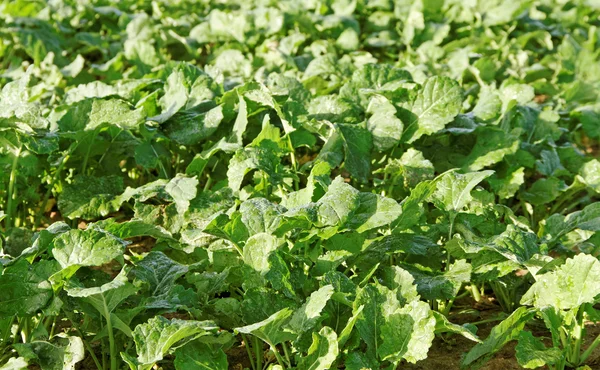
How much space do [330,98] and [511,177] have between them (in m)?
0.81

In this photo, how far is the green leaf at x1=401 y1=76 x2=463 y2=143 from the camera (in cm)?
340

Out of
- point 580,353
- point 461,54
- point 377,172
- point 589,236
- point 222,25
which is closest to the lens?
point 580,353

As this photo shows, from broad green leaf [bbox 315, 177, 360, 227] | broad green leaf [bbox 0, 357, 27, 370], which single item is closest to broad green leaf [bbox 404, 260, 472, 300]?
broad green leaf [bbox 315, 177, 360, 227]

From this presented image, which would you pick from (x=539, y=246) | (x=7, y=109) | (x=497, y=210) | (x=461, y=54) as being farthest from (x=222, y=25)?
(x=539, y=246)

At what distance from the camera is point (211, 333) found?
2.29 m

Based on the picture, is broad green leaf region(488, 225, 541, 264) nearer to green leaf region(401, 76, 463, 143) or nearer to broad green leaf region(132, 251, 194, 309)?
green leaf region(401, 76, 463, 143)

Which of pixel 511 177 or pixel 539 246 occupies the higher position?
pixel 539 246

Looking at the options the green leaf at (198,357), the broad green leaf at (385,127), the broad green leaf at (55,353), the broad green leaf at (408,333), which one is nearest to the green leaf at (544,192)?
the broad green leaf at (385,127)

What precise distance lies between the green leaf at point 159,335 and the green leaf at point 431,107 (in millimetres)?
1485

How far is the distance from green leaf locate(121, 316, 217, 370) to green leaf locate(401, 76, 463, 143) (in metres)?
1.48

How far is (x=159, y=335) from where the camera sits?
2207 mm

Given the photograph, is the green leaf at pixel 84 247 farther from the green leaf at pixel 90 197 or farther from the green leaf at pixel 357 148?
the green leaf at pixel 357 148

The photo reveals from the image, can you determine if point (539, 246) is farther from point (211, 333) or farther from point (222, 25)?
point (222, 25)

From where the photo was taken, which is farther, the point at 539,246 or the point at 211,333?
the point at 539,246
